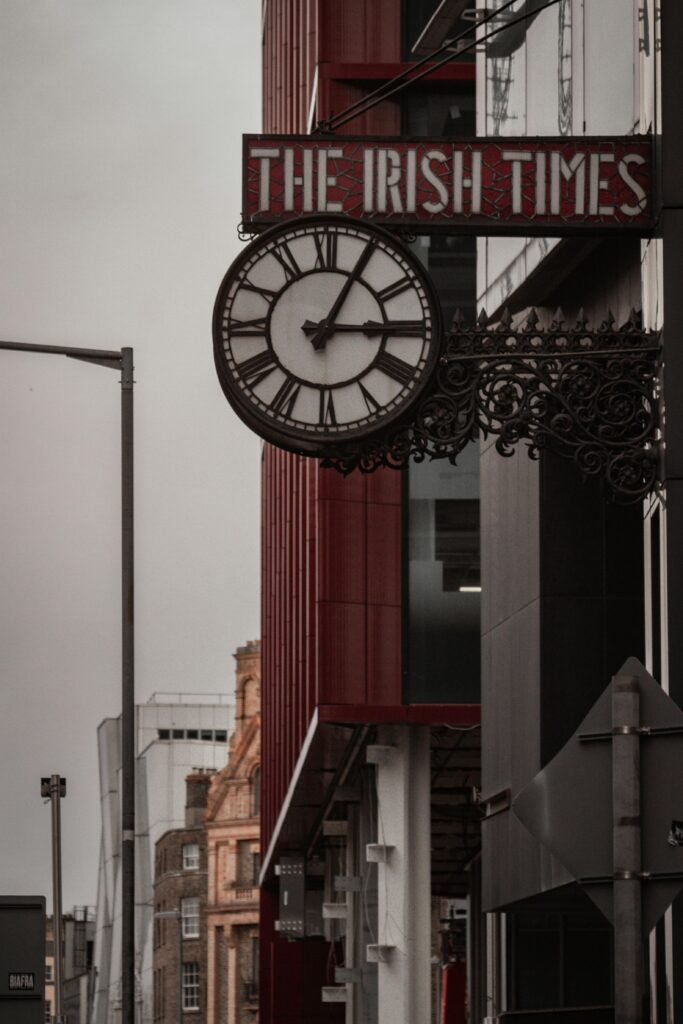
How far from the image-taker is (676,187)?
1270 centimetres

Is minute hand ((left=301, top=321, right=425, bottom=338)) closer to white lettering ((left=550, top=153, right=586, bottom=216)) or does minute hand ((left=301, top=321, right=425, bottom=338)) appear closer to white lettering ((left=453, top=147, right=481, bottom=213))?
white lettering ((left=453, top=147, right=481, bottom=213))

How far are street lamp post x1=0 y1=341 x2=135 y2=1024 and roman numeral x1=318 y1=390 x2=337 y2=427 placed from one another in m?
12.5

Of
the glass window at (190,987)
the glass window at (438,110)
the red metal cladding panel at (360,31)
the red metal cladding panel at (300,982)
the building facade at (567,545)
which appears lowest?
the glass window at (190,987)

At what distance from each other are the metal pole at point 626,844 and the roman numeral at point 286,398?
477 centimetres

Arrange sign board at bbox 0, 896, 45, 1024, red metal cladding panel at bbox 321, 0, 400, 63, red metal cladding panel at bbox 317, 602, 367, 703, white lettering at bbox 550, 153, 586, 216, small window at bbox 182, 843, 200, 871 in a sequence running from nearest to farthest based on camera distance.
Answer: white lettering at bbox 550, 153, 586, 216, sign board at bbox 0, 896, 45, 1024, red metal cladding panel at bbox 317, 602, 367, 703, red metal cladding panel at bbox 321, 0, 400, 63, small window at bbox 182, 843, 200, 871

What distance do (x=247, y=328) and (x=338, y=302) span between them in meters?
0.51

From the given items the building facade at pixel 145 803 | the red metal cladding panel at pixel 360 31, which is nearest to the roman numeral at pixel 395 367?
the red metal cladding panel at pixel 360 31

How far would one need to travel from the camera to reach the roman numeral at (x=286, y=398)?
12555 millimetres

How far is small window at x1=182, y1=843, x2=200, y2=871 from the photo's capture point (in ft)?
430

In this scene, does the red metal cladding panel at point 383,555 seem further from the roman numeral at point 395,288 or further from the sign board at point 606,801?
the sign board at point 606,801

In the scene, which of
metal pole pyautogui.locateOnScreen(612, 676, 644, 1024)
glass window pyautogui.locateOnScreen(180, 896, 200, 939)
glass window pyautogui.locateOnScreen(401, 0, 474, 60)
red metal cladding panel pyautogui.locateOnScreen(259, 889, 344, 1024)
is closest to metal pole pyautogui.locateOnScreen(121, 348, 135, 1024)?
glass window pyautogui.locateOnScreen(401, 0, 474, 60)

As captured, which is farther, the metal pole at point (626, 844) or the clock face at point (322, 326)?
the clock face at point (322, 326)

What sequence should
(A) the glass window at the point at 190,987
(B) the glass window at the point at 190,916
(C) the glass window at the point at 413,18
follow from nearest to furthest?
(C) the glass window at the point at 413,18, (A) the glass window at the point at 190,987, (B) the glass window at the point at 190,916

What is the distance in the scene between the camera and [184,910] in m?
130
